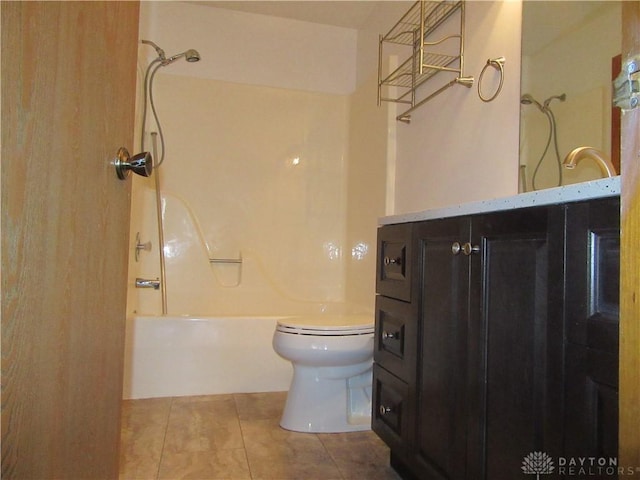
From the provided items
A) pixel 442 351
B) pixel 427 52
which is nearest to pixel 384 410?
pixel 442 351

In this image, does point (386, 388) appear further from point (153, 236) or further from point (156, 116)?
point (156, 116)

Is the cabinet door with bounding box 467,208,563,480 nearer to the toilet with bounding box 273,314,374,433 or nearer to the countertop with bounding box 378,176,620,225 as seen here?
the countertop with bounding box 378,176,620,225

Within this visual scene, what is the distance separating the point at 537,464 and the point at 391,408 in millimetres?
635

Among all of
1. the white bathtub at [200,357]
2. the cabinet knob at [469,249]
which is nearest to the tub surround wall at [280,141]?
the white bathtub at [200,357]

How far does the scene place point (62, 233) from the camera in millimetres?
556

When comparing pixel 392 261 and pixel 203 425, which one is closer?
pixel 392 261

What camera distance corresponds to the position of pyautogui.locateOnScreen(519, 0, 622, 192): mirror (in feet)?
3.85

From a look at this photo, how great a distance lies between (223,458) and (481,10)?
6.51 feet

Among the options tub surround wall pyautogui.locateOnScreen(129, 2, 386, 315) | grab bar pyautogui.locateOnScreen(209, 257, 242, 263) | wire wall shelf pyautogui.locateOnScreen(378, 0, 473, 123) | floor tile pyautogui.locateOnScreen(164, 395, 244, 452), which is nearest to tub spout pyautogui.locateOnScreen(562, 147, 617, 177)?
wire wall shelf pyautogui.locateOnScreen(378, 0, 473, 123)

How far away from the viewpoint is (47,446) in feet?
1.73

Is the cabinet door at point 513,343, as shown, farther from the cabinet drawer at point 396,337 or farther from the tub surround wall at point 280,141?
the tub surround wall at point 280,141

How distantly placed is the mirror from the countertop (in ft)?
1.39

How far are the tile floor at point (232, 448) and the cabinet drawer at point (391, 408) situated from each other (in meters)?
0.19

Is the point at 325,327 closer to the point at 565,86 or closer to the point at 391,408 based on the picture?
the point at 391,408
